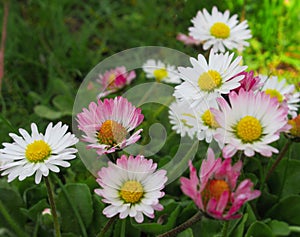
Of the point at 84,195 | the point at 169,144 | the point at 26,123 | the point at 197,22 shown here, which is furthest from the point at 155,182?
the point at 26,123

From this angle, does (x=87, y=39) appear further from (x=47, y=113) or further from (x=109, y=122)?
(x=109, y=122)

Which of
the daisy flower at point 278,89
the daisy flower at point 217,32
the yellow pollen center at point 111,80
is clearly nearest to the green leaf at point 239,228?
the daisy flower at point 278,89

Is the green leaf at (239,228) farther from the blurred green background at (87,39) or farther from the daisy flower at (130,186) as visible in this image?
the blurred green background at (87,39)

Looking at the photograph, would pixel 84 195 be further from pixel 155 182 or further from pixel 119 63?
pixel 119 63

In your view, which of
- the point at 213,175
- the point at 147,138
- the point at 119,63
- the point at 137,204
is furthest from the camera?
the point at 119,63

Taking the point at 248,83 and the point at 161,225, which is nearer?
the point at 248,83

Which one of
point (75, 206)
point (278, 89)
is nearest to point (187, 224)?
point (75, 206)
